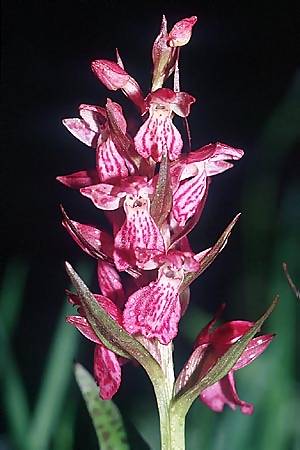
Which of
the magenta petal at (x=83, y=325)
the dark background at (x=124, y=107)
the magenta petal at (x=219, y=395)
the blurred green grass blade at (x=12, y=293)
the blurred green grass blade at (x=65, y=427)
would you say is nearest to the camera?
the magenta petal at (x=83, y=325)

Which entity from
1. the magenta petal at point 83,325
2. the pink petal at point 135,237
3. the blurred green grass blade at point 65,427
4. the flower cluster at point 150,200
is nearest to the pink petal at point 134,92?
the flower cluster at point 150,200

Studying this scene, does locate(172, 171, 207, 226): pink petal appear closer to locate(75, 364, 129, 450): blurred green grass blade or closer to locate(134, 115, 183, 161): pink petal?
locate(134, 115, 183, 161): pink petal

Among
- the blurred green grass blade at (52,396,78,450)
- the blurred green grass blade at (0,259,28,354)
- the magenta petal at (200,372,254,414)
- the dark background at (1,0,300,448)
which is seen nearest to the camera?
the magenta petal at (200,372,254,414)

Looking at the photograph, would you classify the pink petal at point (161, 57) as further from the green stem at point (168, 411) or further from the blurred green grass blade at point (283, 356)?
the blurred green grass blade at point (283, 356)

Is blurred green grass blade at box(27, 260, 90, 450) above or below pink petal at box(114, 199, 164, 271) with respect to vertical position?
below

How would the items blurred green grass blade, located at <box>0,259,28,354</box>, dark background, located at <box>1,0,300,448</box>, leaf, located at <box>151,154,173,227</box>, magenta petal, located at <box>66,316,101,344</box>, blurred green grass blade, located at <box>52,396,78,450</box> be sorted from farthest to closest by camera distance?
dark background, located at <box>1,0,300,448</box>, blurred green grass blade, located at <box>0,259,28,354</box>, blurred green grass blade, located at <box>52,396,78,450</box>, magenta petal, located at <box>66,316,101,344</box>, leaf, located at <box>151,154,173,227</box>

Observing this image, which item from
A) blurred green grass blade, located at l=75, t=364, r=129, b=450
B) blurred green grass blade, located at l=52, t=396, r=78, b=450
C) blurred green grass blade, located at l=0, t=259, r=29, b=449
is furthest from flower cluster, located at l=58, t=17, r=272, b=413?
blurred green grass blade, located at l=0, t=259, r=29, b=449

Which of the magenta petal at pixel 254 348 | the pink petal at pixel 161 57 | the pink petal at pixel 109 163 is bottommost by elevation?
the magenta petal at pixel 254 348
